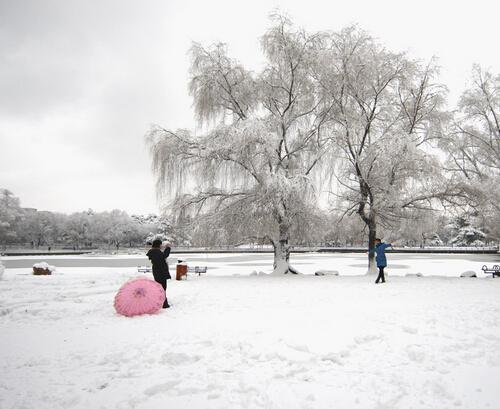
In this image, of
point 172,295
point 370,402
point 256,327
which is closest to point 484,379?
point 370,402

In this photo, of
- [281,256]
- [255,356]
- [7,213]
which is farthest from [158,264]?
[7,213]

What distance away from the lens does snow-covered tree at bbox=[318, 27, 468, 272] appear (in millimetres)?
15578

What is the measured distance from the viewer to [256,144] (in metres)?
14.7

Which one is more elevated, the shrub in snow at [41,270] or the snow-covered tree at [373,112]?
the snow-covered tree at [373,112]

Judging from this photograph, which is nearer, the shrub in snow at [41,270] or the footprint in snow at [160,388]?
the footprint in snow at [160,388]

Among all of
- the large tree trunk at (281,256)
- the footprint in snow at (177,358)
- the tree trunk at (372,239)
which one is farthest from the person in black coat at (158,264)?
the tree trunk at (372,239)

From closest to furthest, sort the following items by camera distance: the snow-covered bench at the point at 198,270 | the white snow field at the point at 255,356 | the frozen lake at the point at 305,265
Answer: the white snow field at the point at 255,356 < the snow-covered bench at the point at 198,270 < the frozen lake at the point at 305,265

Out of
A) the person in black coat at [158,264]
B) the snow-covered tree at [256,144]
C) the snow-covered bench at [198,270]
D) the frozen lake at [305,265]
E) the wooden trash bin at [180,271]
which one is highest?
the snow-covered tree at [256,144]

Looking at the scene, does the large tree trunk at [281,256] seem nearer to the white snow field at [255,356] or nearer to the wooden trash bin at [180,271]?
the wooden trash bin at [180,271]

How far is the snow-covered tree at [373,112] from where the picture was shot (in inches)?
613

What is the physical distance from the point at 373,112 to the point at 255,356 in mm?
15136

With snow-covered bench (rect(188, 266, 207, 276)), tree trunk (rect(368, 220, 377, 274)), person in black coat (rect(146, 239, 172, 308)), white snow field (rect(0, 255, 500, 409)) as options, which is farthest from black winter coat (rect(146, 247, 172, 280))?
tree trunk (rect(368, 220, 377, 274))

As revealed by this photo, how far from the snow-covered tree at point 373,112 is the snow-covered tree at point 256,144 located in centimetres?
98

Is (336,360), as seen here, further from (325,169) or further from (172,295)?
(325,169)
